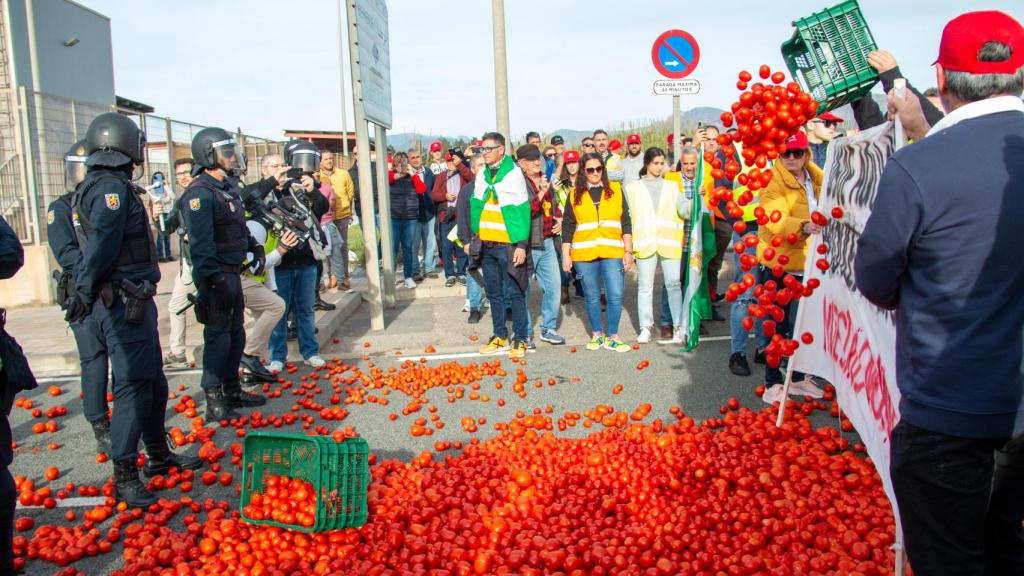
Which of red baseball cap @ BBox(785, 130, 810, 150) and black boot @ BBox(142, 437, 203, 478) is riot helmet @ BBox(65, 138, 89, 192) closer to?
black boot @ BBox(142, 437, 203, 478)

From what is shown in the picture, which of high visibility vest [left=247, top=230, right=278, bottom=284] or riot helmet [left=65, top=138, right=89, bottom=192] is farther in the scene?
high visibility vest [left=247, top=230, right=278, bottom=284]

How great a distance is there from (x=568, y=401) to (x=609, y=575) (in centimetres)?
282

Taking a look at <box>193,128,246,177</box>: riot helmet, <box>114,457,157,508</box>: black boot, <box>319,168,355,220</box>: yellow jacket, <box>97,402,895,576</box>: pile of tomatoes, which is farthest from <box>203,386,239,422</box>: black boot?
<box>319,168,355,220</box>: yellow jacket

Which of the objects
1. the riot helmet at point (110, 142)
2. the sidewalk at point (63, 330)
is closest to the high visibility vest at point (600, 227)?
the sidewalk at point (63, 330)

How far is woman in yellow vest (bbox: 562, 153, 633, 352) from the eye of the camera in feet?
25.8

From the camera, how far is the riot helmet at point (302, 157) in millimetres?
7559

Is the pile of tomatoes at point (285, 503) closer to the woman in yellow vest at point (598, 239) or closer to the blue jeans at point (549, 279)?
the woman in yellow vest at point (598, 239)

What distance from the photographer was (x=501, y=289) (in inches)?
322

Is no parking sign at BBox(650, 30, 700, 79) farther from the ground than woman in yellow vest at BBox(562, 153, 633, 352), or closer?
farther from the ground

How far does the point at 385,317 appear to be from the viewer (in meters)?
10.4

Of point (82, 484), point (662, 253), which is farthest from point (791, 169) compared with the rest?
point (82, 484)

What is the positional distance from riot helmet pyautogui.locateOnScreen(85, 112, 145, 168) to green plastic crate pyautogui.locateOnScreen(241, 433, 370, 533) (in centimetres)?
200

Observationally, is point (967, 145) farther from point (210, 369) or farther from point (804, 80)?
point (210, 369)

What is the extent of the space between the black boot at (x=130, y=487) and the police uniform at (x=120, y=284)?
0.06 meters
